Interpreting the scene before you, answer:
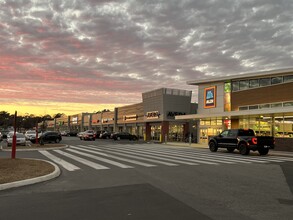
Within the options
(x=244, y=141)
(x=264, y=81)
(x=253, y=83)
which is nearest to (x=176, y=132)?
(x=253, y=83)

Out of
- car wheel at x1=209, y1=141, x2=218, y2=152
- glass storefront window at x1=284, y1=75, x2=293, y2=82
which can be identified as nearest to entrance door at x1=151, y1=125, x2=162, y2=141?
glass storefront window at x1=284, y1=75, x2=293, y2=82

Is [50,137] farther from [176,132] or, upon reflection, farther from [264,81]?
[264,81]

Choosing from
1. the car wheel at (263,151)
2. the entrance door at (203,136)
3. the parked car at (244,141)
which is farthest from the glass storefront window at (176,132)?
the car wheel at (263,151)

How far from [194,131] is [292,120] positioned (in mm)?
25192

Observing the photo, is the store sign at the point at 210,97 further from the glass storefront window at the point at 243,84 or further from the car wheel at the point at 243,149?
the car wheel at the point at 243,149

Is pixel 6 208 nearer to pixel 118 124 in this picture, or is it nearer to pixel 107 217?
pixel 107 217

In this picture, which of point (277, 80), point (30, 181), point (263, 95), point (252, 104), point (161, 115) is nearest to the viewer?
point (30, 181)

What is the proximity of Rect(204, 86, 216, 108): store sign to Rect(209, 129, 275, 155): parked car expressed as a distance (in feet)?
50.5

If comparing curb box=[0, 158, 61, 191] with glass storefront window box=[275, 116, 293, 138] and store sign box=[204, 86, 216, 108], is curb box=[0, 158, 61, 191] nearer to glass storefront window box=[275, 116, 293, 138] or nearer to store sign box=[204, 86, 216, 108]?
glass storefront window box=[275, 116, 293, 138]

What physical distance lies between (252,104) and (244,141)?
13174mm

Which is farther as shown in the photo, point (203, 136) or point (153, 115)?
point (153, 115)

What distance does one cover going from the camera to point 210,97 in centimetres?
4059

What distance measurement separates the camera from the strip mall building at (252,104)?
95.1 ft

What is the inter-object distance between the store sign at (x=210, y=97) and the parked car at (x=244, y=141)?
15.4 meters
